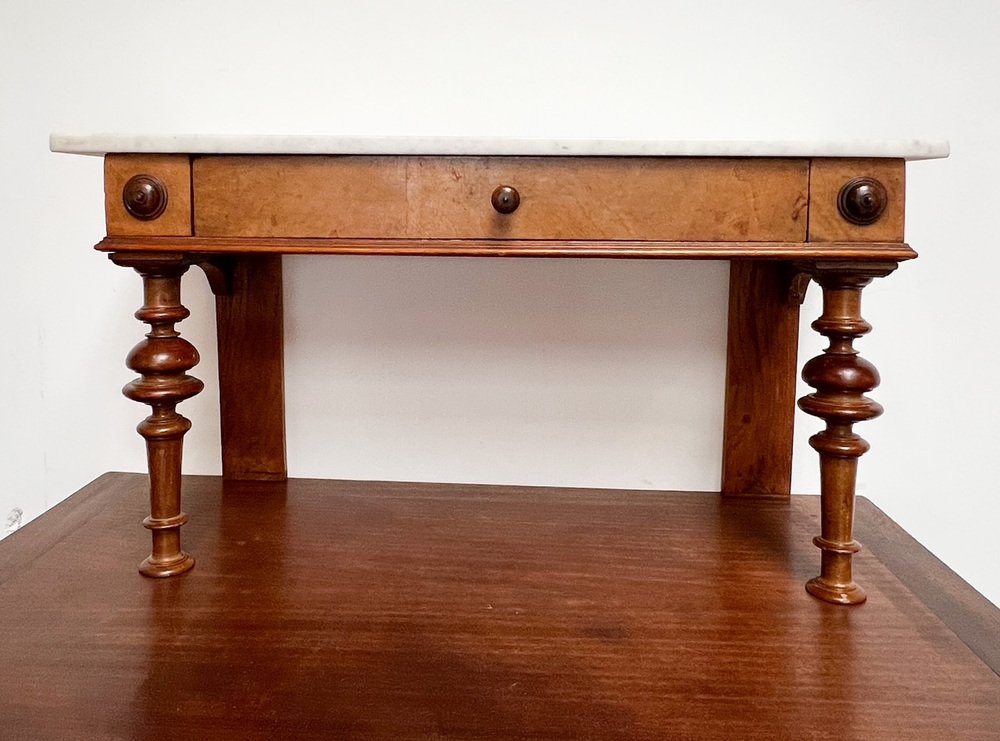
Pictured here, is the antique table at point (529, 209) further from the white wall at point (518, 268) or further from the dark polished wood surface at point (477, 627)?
the white wall at point (518, 268)

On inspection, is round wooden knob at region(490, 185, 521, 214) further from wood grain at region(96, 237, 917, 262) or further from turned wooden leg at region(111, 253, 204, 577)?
turned wooden leg at region(111, 253, 204, 577)

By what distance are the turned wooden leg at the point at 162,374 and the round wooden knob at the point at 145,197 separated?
59 mm

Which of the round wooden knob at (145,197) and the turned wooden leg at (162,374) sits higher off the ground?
the round wooden knob at (145,197)

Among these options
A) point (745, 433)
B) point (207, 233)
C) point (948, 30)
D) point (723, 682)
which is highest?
point (948, 30)

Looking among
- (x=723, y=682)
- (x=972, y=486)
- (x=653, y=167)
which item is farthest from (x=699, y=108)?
(x=723, y=682)

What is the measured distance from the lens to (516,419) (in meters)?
1.75

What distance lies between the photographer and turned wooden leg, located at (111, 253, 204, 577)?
4.01 feet

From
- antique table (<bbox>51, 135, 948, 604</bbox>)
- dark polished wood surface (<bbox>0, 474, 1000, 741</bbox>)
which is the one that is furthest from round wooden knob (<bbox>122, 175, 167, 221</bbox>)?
dark polished wood surface (<bbox>0, 474, 1000, 741</bbox>)

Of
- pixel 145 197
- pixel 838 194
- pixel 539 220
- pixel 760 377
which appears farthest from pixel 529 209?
pixel 760 377

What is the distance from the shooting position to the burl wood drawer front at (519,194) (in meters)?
1.15

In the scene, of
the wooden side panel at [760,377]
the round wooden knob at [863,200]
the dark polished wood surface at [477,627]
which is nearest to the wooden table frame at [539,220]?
the round wooden knob at [863,200]

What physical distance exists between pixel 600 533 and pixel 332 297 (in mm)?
714

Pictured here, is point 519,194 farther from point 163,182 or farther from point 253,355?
point 253,355

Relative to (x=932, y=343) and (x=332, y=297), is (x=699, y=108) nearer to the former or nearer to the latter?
(x=932, y=343)
